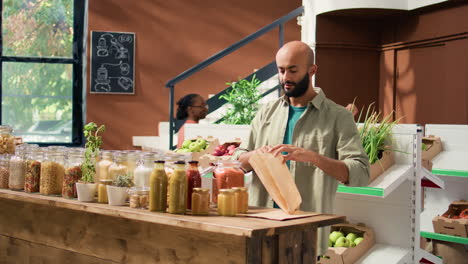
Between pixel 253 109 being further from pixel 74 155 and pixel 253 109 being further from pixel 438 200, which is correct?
pixel 74 155

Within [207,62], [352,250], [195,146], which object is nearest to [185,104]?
[207,62]

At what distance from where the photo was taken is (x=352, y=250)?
12.1 ft

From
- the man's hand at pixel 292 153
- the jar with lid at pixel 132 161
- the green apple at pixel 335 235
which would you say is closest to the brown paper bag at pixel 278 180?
the man's hand at pixel 292 153

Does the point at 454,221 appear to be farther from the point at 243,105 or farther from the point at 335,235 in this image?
the point at 243,105

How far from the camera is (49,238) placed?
3.22 metres

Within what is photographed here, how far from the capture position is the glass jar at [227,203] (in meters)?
2.46

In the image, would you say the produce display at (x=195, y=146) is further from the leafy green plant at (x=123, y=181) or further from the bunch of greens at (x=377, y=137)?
the leafy green plant at (x=123, y=181)

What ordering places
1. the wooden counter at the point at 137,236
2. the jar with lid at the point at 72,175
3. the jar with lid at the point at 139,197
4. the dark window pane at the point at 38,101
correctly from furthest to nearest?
1. the dark window pane at the point at 38,101
2. the jar with lid at the point at 72,175
3. the jar with lid at the point at 139,197
4. the wooden counter at the point at 137,236

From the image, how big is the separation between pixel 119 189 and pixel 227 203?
20.0 inches

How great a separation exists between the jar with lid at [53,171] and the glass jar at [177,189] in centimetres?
79

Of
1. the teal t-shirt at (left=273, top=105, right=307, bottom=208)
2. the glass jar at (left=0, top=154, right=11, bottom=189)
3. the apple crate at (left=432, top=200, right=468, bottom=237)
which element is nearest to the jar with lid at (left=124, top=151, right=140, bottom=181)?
the teal t-shirt at (left=273, top=105, right=307, bottom=208)

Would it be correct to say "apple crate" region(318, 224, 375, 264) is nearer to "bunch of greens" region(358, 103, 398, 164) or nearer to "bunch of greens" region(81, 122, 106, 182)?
"bunch of greens" region(358, 103, 398, 164)

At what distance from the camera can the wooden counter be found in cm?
228

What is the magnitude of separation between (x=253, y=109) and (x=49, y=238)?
4006mm
